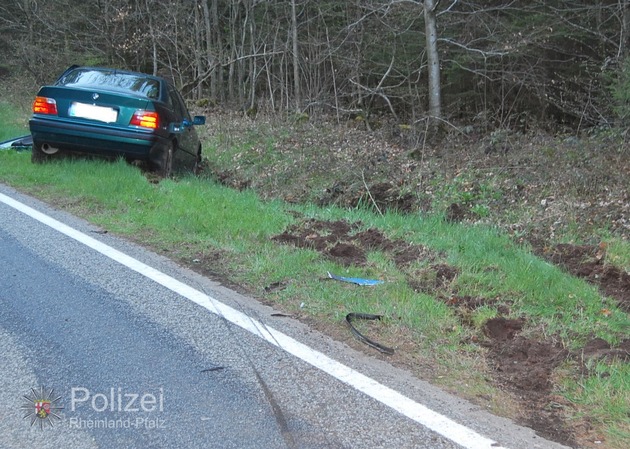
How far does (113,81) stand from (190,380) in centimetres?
669

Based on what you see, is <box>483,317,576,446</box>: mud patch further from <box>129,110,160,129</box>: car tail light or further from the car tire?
the car tire

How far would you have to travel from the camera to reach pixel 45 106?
8836mm

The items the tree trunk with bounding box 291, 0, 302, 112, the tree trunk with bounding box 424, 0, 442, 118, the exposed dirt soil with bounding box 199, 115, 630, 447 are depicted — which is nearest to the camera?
the exposed dirt soil with bounding box 199, 115, 630, 447

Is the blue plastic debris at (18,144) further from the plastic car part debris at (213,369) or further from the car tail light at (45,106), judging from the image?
the plastic car part debris at (213,369)

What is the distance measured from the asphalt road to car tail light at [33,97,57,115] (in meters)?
4.25

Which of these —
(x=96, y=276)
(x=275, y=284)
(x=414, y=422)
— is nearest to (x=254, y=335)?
(x=275, y=284)

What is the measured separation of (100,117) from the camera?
871 cm

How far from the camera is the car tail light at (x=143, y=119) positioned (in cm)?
873

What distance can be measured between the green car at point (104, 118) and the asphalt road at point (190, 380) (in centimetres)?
396

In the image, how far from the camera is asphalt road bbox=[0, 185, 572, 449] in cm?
304

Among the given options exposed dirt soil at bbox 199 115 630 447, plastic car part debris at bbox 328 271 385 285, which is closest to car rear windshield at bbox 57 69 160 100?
exposed dirt soil at bbox 199 115 630 447

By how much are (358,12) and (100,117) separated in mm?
11204

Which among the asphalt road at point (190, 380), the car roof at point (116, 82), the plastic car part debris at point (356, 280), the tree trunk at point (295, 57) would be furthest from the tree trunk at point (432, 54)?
the asphalt road at point (190, 380)

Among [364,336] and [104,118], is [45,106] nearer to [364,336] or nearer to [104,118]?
[104,118]
